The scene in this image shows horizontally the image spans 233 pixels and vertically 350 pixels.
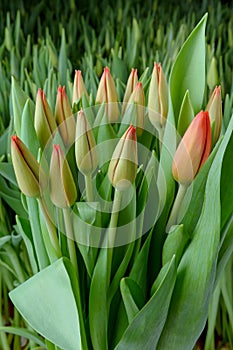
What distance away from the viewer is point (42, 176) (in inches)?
14.5

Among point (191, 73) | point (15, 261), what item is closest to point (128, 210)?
point (191, 73)

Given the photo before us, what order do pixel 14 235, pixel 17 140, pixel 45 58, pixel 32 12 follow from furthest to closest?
1. pixel 32 12
2. pixel 45 58
3. pixel 14 235
4. pixel 17 140

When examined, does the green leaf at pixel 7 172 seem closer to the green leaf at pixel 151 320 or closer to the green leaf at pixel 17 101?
the green leaf at pixel 17 101

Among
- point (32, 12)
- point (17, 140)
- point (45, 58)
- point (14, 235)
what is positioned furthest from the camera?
point (32, 12)

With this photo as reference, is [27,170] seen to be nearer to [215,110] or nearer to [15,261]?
[215,110]

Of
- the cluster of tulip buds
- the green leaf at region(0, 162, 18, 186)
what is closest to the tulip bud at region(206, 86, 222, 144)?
the cluster of tulip buds

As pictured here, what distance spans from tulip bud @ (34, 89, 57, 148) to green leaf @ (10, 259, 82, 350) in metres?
0.09

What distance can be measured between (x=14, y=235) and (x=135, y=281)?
0.26 metres

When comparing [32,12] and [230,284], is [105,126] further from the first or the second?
[32,12]

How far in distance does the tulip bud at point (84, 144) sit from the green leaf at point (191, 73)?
0.31ft

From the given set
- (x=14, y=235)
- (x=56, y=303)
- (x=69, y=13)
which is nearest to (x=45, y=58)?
(x=14, y=235)

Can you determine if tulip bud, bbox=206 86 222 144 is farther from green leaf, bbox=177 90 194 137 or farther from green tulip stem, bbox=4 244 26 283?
green tulip stem, bbox=4 244 26 283

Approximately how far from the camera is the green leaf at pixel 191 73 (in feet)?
1.42

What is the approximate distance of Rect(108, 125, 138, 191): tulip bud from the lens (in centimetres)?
35
